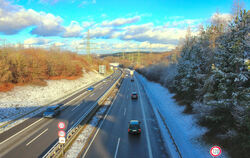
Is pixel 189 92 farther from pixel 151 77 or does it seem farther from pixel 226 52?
pixel 151 77

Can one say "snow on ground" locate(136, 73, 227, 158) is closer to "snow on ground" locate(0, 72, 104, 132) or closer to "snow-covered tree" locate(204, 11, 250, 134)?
"snow-covered tree" locate(204, 11, 250, 134)

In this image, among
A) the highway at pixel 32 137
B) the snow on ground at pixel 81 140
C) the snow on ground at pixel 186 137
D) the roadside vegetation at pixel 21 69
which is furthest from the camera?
the roadside vegetation at pixel 21 69

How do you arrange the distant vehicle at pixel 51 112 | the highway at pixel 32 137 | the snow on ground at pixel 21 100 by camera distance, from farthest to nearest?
the snow on ground at pixel 21 100
the distant vehicle at pixel 51 112
the highway at pixel 32 137

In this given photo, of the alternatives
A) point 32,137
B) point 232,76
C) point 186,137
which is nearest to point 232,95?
point 232,76

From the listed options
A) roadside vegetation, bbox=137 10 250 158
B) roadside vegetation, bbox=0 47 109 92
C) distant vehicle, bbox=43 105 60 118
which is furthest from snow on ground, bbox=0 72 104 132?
roadside vegetation, bbox=137 10 250 158

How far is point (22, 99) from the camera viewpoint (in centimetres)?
2705

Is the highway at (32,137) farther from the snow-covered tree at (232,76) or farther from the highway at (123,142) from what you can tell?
the snow-covered tree at (232,76)

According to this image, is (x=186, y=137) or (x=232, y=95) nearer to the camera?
(x=232, y=95)

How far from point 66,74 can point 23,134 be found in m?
39.5

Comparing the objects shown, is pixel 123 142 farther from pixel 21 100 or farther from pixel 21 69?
pixel 21 69

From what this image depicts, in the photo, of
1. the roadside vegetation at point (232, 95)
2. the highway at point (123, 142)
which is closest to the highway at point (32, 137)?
the highway at point (123, 142)

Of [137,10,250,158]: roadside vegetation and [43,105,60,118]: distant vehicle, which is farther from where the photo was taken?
[43,105,60,118]: distant vehicle

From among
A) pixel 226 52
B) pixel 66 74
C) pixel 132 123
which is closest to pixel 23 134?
pixel 132 123

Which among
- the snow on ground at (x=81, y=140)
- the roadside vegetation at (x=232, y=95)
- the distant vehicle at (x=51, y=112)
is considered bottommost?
the snow on ground at (x=81, y=140)
